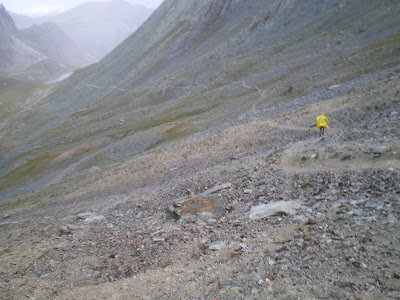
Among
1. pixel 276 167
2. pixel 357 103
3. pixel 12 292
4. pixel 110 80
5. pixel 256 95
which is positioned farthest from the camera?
pixel 110 80

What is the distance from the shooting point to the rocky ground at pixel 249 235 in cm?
884

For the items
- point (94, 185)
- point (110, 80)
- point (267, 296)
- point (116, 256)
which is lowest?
point (94, 185)

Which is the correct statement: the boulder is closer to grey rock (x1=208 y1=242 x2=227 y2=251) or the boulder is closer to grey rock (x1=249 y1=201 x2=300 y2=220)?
grey rock (x1=249 y1=201 x2=300 y2=220)

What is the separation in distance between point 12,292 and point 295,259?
11.6 meters

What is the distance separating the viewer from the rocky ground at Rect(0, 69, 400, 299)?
8.84 meters

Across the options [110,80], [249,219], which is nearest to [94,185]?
[249,219]

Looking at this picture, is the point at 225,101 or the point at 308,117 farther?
the point at 225,101

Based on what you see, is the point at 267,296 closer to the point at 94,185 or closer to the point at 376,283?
the point at 376,283

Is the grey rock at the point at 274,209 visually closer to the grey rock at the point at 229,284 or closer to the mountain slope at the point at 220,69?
the grey rock at the point at 229,284

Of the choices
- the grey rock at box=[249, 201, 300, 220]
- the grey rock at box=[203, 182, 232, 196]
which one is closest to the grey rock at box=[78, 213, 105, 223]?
the grey rock at box=[203, 182, 232, 196]

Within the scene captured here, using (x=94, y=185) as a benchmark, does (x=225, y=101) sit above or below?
above

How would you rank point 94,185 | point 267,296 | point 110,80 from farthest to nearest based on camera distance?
1. point 110,80
2. point 94,185
3. point 267,296

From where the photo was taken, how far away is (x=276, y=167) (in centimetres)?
1836

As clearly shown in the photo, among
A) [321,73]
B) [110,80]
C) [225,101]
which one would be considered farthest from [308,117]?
[110,80]
